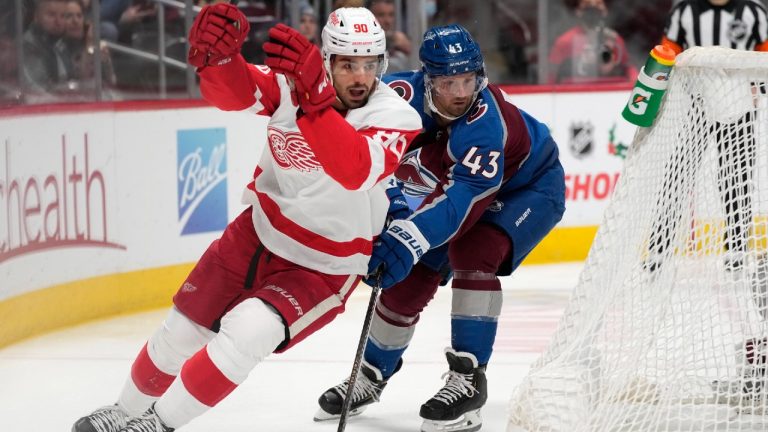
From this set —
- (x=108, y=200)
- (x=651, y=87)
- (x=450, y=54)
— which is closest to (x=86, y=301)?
(x=108, y=200)

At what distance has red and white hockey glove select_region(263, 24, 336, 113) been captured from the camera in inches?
103

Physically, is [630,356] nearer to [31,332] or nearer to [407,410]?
[407,410]

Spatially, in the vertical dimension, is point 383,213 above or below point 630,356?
above

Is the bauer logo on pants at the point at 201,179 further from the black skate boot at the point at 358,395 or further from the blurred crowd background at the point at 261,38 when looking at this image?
the black skate boot at the point at 358,395

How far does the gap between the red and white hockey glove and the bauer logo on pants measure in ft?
8.83

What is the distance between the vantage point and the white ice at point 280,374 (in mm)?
3543

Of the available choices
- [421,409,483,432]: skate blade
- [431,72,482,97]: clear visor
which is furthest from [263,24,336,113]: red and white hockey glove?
[421,409,483,432]: skate blade

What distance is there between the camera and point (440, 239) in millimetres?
3195

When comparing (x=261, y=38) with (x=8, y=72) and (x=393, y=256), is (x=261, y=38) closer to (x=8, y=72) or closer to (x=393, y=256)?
(x=8, y=72)

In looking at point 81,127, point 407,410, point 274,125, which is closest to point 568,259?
point 81,127

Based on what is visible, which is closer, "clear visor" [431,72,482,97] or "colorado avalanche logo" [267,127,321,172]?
"colorado avalanche logo" [267,127,321,172]

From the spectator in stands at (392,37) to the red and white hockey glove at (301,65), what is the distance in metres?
3.80

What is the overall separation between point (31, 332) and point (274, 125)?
6.70 ft

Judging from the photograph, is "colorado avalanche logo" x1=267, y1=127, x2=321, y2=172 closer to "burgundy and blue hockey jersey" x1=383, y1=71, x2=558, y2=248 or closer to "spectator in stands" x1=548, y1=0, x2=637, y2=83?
"burgundy and blue hockey jersey" x1=383, y1=71, x2=558, y2=248
